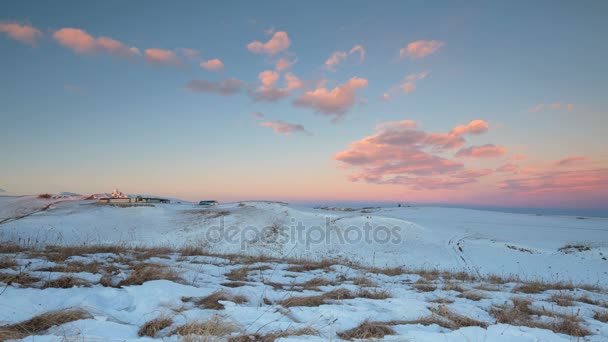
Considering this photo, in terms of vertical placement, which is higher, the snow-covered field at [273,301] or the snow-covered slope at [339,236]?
the snow-covered field at [273,301]

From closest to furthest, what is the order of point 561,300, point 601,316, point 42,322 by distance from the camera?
point 42,322 < point 601,316 < point 561,300

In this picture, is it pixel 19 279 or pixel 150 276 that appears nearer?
pixel 19 279

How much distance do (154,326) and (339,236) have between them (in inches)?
867

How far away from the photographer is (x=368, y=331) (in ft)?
11.6

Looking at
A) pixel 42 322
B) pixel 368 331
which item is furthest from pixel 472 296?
pixel 42 322

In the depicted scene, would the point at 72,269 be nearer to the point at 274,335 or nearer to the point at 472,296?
the point at 274,335

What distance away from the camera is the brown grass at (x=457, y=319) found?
4155mm

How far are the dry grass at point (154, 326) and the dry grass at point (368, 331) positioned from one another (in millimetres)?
1983

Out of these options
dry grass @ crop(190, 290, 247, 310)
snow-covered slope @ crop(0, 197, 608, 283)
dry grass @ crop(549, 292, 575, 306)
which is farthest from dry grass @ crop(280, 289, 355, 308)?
snow-covered slope @ crop(0, 197, 608, 283)

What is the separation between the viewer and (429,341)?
322 centimetres

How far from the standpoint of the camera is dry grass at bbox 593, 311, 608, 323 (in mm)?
4893

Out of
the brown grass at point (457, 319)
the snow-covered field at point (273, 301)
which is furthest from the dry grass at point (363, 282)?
the brown grass at point (457, 319)

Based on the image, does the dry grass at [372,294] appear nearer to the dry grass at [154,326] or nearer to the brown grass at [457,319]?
the brown grass at [457,319]

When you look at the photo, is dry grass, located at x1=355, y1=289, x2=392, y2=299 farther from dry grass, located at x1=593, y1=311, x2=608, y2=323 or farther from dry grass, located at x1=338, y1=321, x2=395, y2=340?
dry grass, located at x1=593, y1=311, x2=608, y2=323
